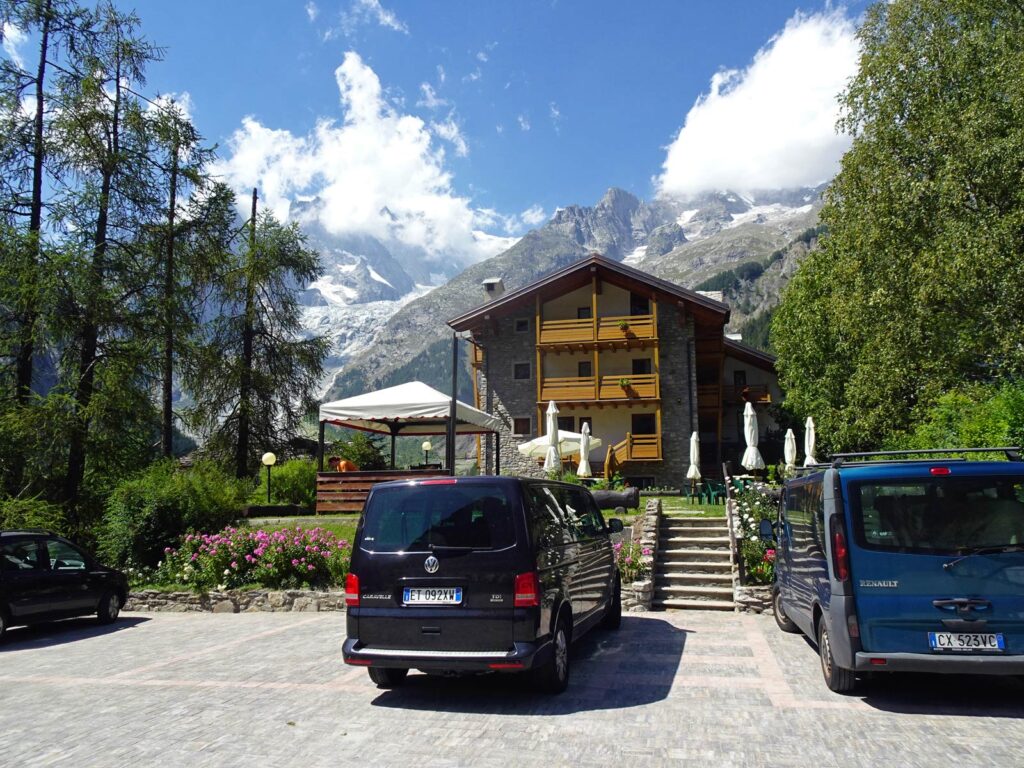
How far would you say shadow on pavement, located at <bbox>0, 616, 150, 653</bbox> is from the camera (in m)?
9.66

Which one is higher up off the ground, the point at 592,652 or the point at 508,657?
the point at 508,657

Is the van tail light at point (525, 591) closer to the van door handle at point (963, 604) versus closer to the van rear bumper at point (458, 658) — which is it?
the van rear bumper at point (458, 658)

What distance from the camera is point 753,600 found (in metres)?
10.5

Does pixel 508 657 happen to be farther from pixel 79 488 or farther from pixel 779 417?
pixel 779 417

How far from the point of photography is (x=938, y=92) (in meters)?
18.1

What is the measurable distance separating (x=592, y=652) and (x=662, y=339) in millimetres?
23700

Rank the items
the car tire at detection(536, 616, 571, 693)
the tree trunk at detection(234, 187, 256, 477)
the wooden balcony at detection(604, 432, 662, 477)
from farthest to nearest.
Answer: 1. the wooden balcony at detection(604, 432, 662, 477)
2. the tree trunk at detection(234, 187, 256, 477)
3. the car tire at detection(536, 616, 571, 693)

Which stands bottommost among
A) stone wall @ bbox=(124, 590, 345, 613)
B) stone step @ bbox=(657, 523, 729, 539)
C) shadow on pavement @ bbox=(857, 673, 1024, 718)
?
stone wall @ bbox=(124, 590, 345, 613)

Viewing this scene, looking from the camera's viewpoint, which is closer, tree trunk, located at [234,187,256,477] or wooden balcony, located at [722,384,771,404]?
tree trunk, located at [234,187,256,477]

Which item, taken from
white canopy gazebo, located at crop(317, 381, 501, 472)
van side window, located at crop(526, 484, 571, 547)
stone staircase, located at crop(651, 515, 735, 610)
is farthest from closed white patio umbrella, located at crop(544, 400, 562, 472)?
van side window, located at crop(526, 484, 571, 547)

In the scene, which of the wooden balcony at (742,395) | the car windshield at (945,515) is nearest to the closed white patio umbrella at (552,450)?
the car windshield at (945,515)

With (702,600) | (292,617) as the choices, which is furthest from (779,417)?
(292,617)

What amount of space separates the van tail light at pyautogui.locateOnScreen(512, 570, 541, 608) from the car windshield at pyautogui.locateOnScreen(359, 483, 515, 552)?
0.28 metres

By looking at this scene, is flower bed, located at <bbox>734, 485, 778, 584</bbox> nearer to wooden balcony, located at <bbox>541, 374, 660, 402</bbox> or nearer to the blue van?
the blue van
